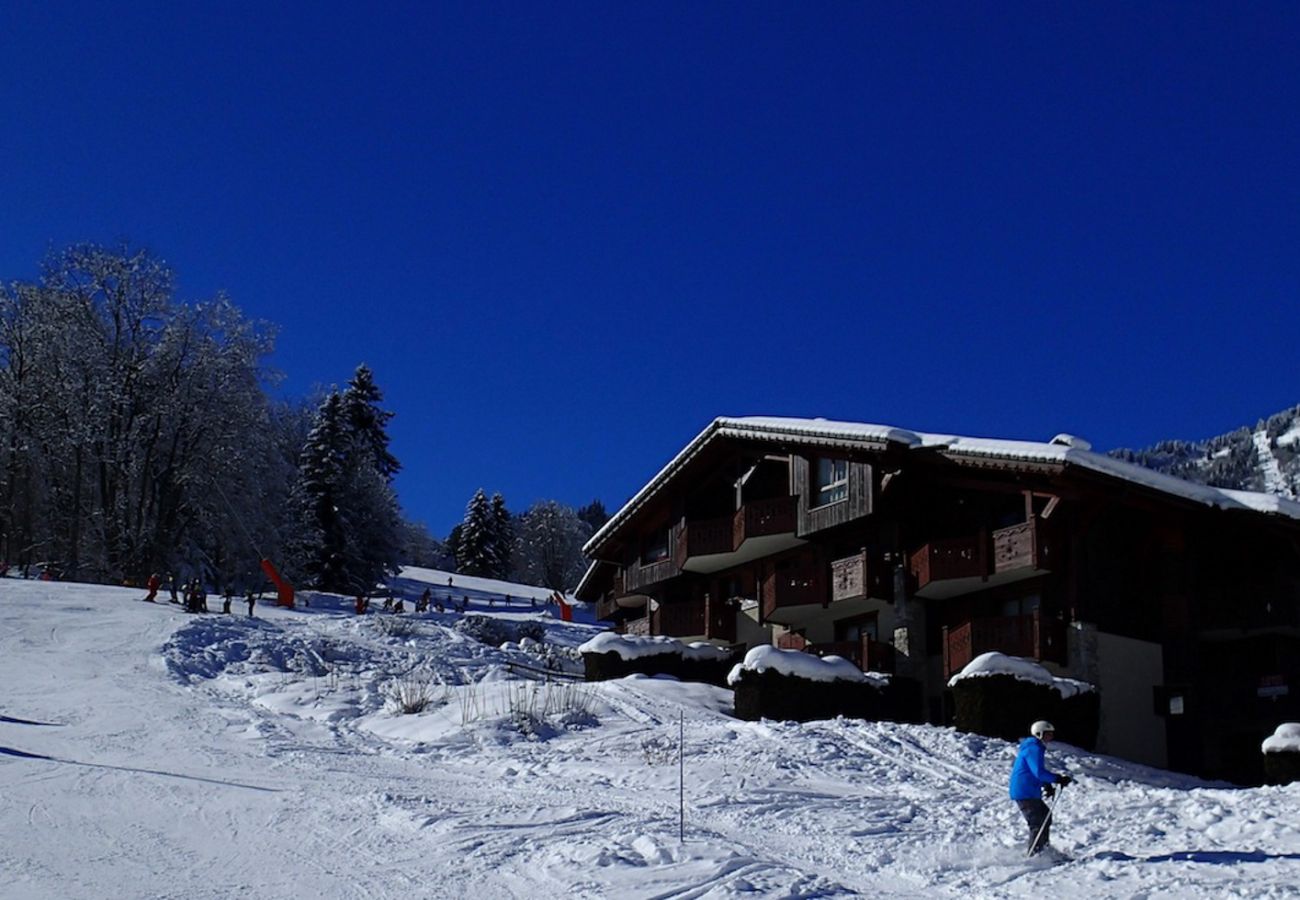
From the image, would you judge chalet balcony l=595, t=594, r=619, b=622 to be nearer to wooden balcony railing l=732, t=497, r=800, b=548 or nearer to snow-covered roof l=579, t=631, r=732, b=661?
wooden balcony railing l=732, t=497, r=800, b=548

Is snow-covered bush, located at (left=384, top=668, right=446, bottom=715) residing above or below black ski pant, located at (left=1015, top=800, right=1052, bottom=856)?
above

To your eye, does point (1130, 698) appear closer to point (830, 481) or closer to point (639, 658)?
point (830, 481)

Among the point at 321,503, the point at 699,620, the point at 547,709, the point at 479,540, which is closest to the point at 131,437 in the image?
the point at 321,503

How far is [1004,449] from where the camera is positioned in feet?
88.4

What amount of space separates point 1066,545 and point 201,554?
41132mm

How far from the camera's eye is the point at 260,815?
14023 mm

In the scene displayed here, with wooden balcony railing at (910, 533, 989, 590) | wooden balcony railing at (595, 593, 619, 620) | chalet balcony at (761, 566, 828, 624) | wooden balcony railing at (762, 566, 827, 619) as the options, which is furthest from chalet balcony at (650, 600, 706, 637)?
wooden balcony railing at (910, 533, 989, 590)

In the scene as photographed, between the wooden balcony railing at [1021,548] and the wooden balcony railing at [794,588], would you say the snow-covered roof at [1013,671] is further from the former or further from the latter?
the wooden balcony railing at [794,588]

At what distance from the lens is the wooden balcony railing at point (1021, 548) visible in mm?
26578

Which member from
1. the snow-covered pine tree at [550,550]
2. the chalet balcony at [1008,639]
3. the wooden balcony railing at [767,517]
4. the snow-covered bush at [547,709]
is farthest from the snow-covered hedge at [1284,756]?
the snow-covered pine tree at [550,550]

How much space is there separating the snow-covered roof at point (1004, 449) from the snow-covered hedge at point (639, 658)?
19.8ft

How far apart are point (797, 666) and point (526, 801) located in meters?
10.4

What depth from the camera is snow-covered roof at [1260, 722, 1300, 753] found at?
1983 cm

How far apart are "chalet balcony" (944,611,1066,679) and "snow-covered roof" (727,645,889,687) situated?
2.83m
